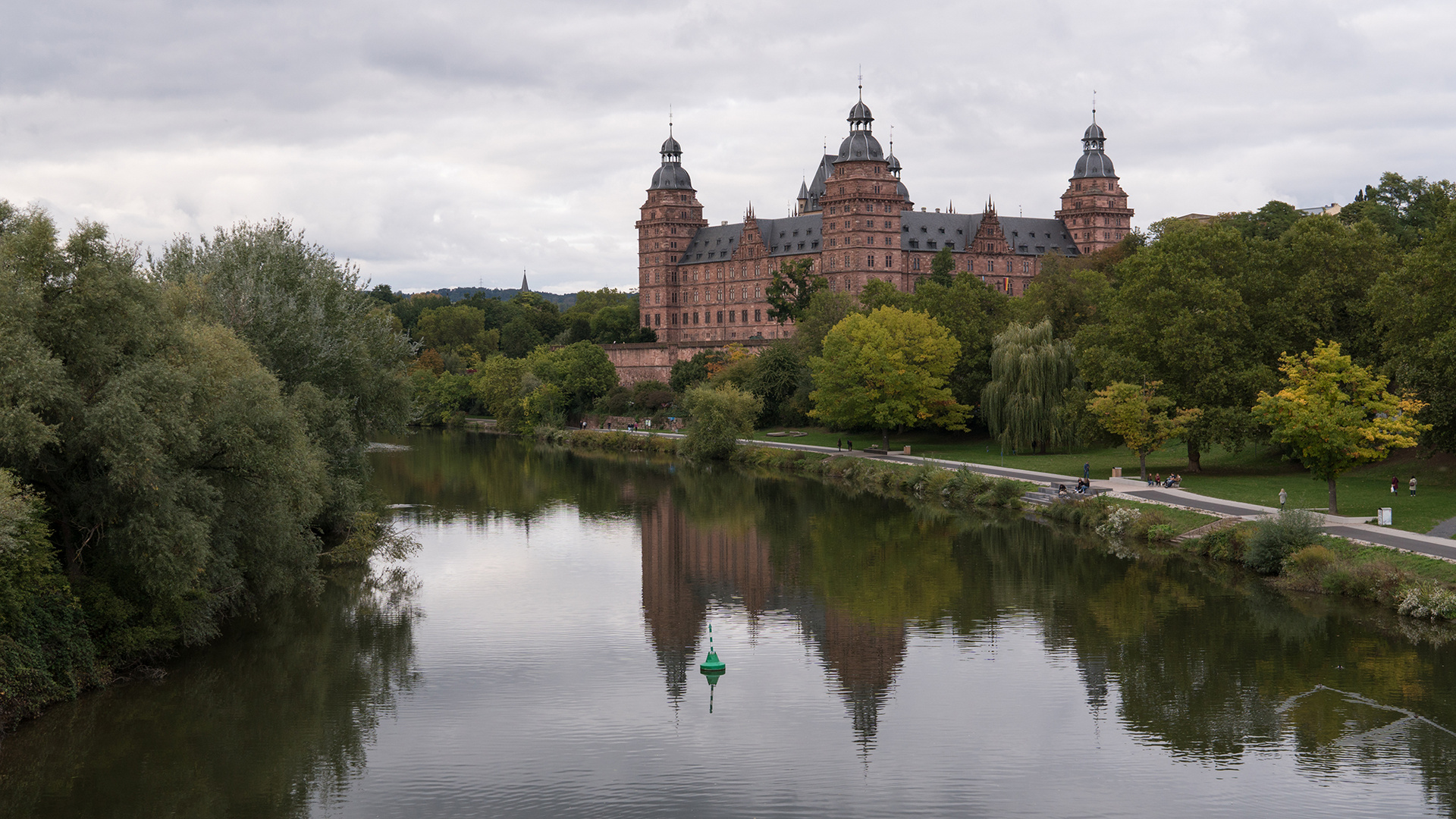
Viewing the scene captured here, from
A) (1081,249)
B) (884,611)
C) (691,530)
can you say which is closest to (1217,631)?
(884,611)

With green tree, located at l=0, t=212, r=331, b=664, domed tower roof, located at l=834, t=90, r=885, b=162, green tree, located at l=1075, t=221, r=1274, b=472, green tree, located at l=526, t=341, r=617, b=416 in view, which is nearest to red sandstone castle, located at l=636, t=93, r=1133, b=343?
domed tower roof, located at l=834, t=90, r=885, b=162

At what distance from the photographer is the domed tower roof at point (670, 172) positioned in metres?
116

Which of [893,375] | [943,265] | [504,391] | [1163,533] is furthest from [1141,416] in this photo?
[504,391]

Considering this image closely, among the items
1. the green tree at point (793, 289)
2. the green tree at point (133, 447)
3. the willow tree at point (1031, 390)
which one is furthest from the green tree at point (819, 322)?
the green tree at point (133, 447)

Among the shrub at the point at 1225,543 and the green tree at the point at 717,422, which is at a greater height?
the green tree at the point at 717,422

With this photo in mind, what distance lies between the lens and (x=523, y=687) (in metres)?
21.7

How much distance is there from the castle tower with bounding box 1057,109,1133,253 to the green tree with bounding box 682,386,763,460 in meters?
57.4

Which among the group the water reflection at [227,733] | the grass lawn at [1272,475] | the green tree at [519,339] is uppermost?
the green tree at [519,339]

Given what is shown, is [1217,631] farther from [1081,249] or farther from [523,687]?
[1081,249]

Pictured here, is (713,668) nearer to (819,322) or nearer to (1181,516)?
(1181,516)

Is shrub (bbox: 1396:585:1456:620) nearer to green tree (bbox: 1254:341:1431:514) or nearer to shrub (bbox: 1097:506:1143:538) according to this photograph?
green tree (bbox: 1254:341:1431:514)

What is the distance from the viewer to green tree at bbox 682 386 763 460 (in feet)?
203

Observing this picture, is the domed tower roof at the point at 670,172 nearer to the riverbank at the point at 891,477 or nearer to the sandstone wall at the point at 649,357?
the sandstone wall at the point at 649,357

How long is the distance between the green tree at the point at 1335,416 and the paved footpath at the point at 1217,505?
163 centimetres
